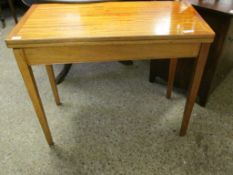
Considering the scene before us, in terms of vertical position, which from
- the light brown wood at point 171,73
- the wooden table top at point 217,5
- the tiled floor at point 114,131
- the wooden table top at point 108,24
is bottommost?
the tiled floor at point 114,131

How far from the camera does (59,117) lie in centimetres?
135

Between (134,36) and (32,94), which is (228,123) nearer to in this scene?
(134,36)

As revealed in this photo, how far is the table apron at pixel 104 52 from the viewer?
815 millimetres

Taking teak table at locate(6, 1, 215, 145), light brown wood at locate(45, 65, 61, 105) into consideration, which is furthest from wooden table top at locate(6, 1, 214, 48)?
light brown wood at locate(45, 65, 61, 105)

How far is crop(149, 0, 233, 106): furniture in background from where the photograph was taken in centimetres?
107

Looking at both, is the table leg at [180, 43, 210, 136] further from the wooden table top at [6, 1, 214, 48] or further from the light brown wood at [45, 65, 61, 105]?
the light brown wood at [45, 65, 61, 105]

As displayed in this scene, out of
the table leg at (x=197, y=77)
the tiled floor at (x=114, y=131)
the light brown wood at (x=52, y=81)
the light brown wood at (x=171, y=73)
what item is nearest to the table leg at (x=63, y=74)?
the tiled floor at (x=114, y=131)

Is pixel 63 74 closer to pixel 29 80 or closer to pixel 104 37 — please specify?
pixel 29 80

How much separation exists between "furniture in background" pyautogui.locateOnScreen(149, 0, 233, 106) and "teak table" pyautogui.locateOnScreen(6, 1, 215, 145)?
0.17 meters

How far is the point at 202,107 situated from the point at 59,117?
0.92m

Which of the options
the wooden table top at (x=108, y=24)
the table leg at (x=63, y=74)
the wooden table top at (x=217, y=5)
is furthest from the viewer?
the table leg at (x=63, y=74)

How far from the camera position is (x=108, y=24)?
88 centimetres

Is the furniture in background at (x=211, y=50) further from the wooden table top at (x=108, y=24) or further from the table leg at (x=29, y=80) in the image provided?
the table leg at (x=29, y=80)

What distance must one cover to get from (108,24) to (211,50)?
639mm
